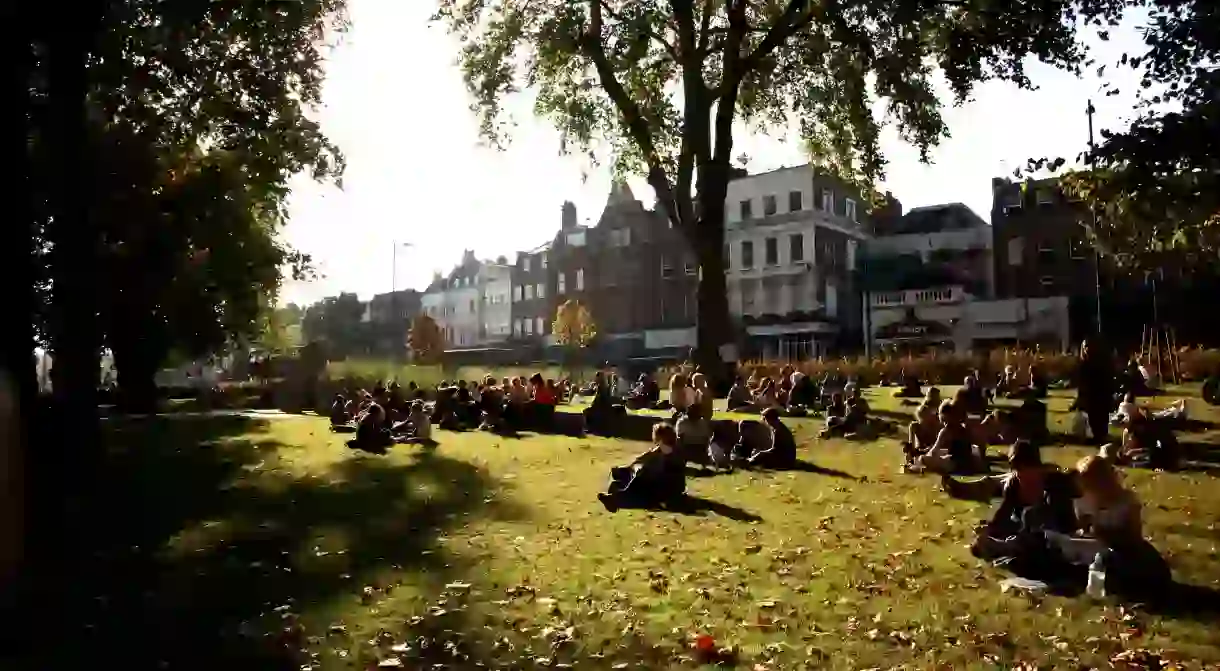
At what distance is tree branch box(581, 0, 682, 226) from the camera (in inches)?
1150

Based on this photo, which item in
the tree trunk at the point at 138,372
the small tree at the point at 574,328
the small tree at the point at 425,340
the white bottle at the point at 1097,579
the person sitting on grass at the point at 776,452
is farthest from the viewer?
the small tree at the point at 574,328

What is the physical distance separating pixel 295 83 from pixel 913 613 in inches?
889

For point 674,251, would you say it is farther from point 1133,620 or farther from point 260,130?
point 1133,620

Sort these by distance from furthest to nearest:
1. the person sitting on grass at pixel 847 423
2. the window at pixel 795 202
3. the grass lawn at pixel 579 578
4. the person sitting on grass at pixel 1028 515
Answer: the window at pixel 795 202 < the person sitting on grass at pixel 847 423 < the person sitting on grass at pixel 1028 515 < the grass lawn at pixel 579 578

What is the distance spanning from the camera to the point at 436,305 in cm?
11725

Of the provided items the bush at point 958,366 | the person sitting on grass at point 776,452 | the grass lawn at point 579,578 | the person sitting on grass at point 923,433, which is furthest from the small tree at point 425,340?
the person sitting on grass at point 923,433

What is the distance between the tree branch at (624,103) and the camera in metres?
29.2

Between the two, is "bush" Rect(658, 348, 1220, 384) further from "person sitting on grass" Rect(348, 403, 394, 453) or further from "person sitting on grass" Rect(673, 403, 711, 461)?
"person sitting on grass" Rect(673, 403, 711, 461)

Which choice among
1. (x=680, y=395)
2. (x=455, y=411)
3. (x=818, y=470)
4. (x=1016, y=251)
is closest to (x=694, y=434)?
(x=818, y=470)

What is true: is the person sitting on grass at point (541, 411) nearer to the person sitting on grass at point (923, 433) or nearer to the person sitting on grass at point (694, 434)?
the person sitting on grass at point (694, 434)

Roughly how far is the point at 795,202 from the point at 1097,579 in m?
63.8

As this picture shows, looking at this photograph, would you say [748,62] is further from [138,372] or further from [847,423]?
[138,372]

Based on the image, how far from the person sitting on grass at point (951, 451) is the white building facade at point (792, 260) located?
51.3 meters

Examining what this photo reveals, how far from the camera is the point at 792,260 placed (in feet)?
229
